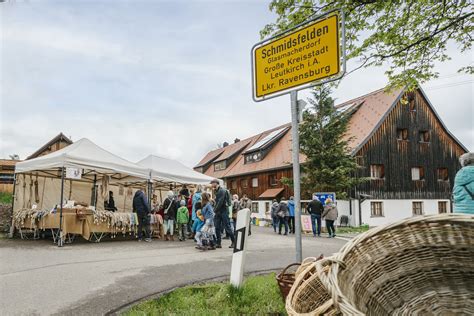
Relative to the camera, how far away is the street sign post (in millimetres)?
3424

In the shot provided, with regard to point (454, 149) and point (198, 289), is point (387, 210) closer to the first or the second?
point (454, 149)

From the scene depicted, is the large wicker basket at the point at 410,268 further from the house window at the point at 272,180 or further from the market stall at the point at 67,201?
the house window at the point at 272,180

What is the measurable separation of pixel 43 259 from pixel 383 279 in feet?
26.1

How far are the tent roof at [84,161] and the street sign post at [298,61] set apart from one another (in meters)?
8.76

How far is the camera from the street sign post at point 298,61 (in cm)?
342

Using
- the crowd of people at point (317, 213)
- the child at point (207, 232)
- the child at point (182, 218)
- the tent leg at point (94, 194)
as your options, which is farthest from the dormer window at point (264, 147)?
the child at point (207, 232)

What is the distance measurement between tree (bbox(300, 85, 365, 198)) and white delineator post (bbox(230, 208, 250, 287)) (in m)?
18.8

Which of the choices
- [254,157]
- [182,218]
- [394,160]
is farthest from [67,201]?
[254,157]

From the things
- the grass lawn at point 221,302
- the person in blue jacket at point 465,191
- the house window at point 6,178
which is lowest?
the grass lawn at point 221,302

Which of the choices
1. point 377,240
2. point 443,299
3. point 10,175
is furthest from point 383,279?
point 10,175

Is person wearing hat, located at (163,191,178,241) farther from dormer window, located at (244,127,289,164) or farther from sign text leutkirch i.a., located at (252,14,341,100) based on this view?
dormer window, located at (244,127,289,164)

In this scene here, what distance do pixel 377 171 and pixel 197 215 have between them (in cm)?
2121

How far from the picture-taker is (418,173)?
2989 cm

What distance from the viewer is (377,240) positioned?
2025 mm
